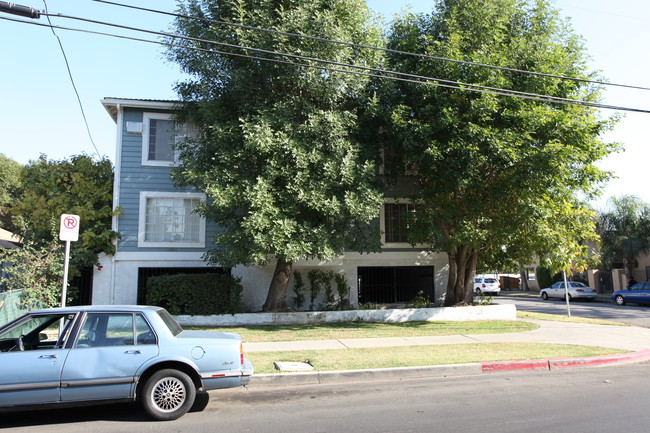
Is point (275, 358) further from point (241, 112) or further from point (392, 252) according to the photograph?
point (392, 252)

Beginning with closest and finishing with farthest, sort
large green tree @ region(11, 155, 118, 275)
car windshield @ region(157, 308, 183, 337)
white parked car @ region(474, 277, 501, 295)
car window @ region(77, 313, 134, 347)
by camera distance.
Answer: car window @ region(77, 313, 134, 347)
car windshield @ region(157, 308, 183, 337)
large green tree @ region(11, 155, 118, 275)
white parked car @ region(474, 277, 501, 295)

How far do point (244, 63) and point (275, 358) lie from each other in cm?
890

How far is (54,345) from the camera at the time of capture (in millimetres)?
5898

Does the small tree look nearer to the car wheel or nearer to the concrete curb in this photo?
the concrete curb

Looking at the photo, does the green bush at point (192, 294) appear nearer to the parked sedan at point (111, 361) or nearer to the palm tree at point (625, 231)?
the parked sedan at point (111, 361)

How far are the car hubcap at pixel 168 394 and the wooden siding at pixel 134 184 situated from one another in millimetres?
10684

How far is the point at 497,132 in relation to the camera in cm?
1279

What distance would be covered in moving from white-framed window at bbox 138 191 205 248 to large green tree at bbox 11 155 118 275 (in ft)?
3.77

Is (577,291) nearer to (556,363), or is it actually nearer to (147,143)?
(556,363)

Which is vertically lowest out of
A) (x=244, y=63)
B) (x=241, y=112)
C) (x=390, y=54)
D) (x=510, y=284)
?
(x=510, y=284)

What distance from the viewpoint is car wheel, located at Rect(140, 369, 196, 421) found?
5.85 m

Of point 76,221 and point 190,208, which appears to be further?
point 190,208

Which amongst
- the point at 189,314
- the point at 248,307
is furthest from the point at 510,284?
the point at 189,314

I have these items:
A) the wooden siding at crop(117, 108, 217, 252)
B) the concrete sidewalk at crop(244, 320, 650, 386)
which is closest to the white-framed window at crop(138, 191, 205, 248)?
the wooden siding at crop(117, 108, 217, 252)
